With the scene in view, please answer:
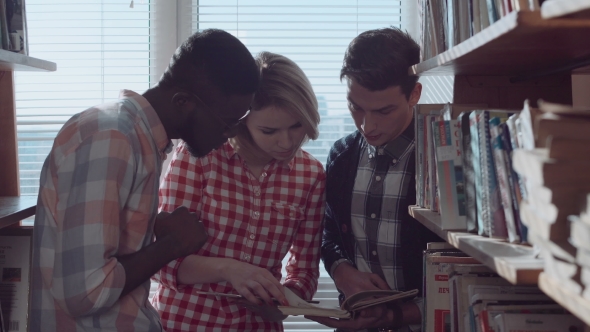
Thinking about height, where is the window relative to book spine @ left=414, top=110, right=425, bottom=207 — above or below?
above

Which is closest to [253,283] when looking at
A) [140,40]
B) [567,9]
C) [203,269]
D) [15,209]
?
[203,269]

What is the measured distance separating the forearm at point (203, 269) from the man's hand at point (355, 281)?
0.34 m

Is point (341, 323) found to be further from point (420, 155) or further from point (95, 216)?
point (95, 216)

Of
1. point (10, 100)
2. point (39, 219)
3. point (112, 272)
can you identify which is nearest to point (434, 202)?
point (112, 272)

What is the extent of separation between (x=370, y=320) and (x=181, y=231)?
1.97ft

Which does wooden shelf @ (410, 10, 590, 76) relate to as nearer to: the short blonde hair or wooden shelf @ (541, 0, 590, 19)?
wooden shelf @ (541, 0, 590, 19)

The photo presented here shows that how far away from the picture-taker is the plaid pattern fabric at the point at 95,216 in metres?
1.16

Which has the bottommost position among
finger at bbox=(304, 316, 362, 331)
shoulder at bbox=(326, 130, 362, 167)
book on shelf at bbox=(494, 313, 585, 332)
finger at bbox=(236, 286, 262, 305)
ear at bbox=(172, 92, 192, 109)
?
finger at bbox=(304, 316, 362, 331)

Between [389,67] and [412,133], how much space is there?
24cm

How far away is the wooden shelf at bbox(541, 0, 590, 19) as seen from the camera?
2.06ft

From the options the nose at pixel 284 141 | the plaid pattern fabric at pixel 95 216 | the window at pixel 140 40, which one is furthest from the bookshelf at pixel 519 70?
the window at pixel 140 40

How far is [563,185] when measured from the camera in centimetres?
72

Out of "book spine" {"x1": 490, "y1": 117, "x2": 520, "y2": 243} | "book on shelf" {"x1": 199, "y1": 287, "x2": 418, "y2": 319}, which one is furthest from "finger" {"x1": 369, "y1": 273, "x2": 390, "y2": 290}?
"book spine" {"x1": 490, "y1": 117, "x2": 520, "y2": 243}

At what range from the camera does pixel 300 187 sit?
1.91 m
